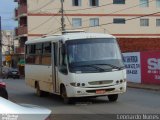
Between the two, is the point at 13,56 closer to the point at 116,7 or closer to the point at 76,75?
the point at 116,7

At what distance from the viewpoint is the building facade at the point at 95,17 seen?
252ft

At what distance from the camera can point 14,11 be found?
3570 inches

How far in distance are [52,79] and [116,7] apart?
58790 millimetres

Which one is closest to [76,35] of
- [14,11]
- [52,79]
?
[52,79]

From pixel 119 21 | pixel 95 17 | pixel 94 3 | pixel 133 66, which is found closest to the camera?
pixel 133 66

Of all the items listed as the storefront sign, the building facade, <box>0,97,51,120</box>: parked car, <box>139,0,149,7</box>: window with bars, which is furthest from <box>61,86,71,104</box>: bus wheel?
<box>139,0,149,7</box>: window with bars

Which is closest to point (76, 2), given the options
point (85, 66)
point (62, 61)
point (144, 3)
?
point (144, 3)

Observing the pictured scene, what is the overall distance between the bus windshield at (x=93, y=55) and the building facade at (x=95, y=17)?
56327 millimetres

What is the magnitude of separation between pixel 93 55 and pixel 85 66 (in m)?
0.63

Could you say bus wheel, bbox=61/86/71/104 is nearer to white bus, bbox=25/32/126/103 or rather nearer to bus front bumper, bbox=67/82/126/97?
white bus, bbox=25/32/126/103

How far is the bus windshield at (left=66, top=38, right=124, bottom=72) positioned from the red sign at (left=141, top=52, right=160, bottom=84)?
11.9m

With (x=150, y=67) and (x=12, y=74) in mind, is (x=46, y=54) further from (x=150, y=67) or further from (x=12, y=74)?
(x=12, y=74)

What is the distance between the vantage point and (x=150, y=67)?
1293 inches

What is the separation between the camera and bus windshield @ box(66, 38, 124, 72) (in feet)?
63.2
